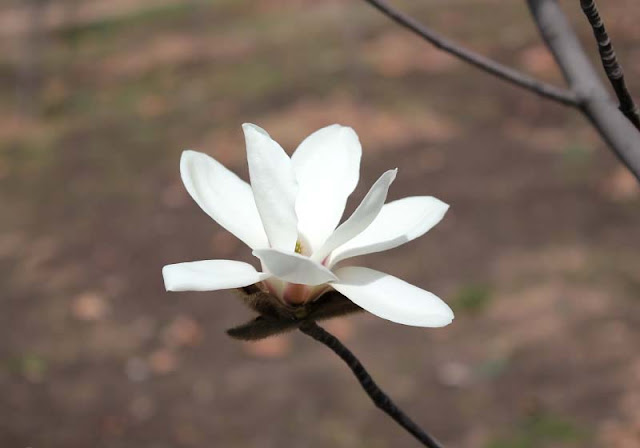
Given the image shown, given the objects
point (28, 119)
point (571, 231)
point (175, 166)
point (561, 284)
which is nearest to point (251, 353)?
point (561, 284)

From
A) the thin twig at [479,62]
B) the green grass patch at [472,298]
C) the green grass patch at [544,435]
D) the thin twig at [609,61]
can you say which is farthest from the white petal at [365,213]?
the green grass patch at [472,298]

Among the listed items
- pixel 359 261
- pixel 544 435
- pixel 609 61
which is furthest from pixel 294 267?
pixel 359 261

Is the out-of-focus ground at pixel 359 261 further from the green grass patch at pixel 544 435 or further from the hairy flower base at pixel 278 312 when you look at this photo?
the hairy flower base at pixel 278 312

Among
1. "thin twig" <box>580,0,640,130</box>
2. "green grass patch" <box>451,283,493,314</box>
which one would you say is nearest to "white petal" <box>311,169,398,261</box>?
"thin twig" <box>580,0,640,130</box>

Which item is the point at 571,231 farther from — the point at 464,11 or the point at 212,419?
the point at 464,11

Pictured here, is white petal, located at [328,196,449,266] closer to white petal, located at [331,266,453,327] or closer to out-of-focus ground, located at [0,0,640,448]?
white petal, located at [331,266,453,327]

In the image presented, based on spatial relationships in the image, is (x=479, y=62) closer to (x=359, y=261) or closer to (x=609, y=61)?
(x=609, y=61)
